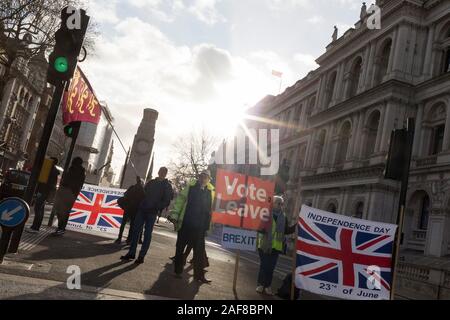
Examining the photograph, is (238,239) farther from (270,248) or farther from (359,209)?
(359,209)

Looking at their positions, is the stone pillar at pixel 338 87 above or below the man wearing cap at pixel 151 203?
above

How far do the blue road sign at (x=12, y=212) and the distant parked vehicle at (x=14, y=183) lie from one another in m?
8.62

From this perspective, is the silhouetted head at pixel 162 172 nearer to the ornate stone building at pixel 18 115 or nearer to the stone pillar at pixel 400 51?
the stone pillar at pixel 400 51

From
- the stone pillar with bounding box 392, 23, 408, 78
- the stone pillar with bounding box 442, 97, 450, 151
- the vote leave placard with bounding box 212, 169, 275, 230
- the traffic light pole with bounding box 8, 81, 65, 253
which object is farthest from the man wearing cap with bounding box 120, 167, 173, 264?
the stone pillar with bounding box 392, 23, 408, 78

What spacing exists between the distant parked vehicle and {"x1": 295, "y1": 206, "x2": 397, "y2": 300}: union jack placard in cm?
985

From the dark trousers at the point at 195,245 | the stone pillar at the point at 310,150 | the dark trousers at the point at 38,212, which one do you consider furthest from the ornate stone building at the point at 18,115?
the dark trousers at the point at 195,245

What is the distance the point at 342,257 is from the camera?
6.44 m

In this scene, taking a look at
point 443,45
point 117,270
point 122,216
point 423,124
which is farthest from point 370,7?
point 117,270

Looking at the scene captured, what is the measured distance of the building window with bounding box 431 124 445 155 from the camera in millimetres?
24500

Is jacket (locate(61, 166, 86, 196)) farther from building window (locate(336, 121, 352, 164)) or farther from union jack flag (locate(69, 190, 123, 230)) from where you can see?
building window (locate(336, 121, 352, 164))

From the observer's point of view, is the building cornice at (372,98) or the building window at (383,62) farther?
the building window at (383,62)

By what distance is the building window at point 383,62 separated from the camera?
30766mm

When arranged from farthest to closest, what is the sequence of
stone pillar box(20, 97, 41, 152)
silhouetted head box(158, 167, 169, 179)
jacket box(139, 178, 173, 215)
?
stone pillar box(20, 97, 41, 152) < silhouetted head box(158, 167, 169, 179) < jacket box(139, 178, 173, 215)
